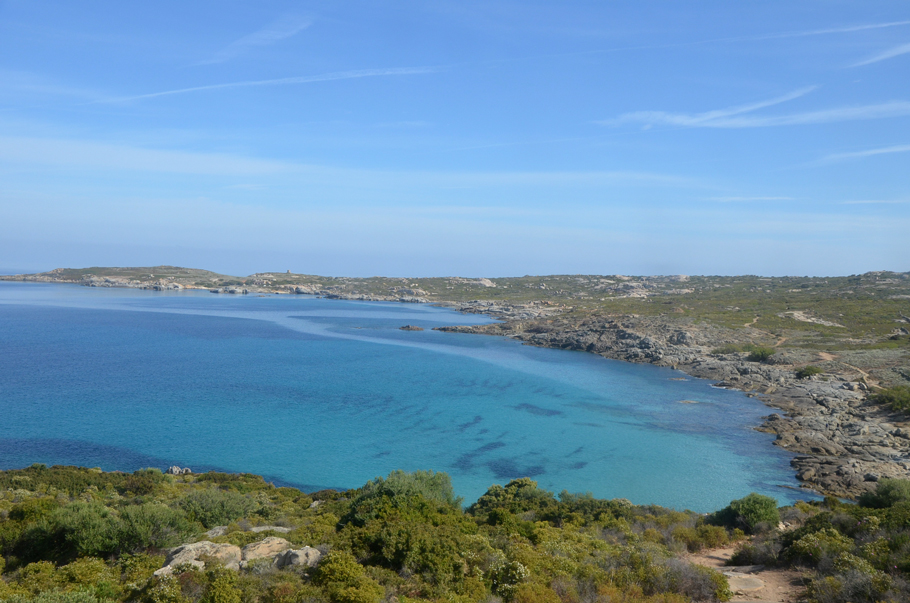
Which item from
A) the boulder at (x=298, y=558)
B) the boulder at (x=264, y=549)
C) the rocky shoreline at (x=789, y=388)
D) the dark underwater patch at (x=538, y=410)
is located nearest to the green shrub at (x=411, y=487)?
the boulder at (x=264, y=549)

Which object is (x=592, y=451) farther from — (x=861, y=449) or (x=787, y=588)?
(x=787, y=588)

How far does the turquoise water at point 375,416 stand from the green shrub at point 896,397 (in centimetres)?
839

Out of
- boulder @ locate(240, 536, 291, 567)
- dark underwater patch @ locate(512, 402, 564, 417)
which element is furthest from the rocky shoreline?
boulder @ locate(240, 536, 291, 567)

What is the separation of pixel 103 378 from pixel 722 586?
2075 inches

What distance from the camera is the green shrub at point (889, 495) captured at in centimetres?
1953

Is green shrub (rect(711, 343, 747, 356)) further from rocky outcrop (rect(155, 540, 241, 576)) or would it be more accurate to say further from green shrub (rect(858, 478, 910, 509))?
rocky outcrop (rect(155, 540, 241, 576))

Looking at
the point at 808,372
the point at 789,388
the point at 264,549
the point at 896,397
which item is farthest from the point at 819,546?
the point at 808,372

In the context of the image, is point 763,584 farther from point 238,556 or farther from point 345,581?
point 238,556

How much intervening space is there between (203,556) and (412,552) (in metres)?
4.49

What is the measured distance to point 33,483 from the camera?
21.1 m

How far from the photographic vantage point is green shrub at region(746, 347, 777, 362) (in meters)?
62.3

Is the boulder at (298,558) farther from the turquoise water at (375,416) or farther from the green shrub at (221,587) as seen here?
the turquoise water at (375,416)

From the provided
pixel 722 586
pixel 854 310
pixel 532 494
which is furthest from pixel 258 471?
pixel 854 310

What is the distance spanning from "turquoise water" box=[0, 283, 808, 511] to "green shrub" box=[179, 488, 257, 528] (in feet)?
33.2
